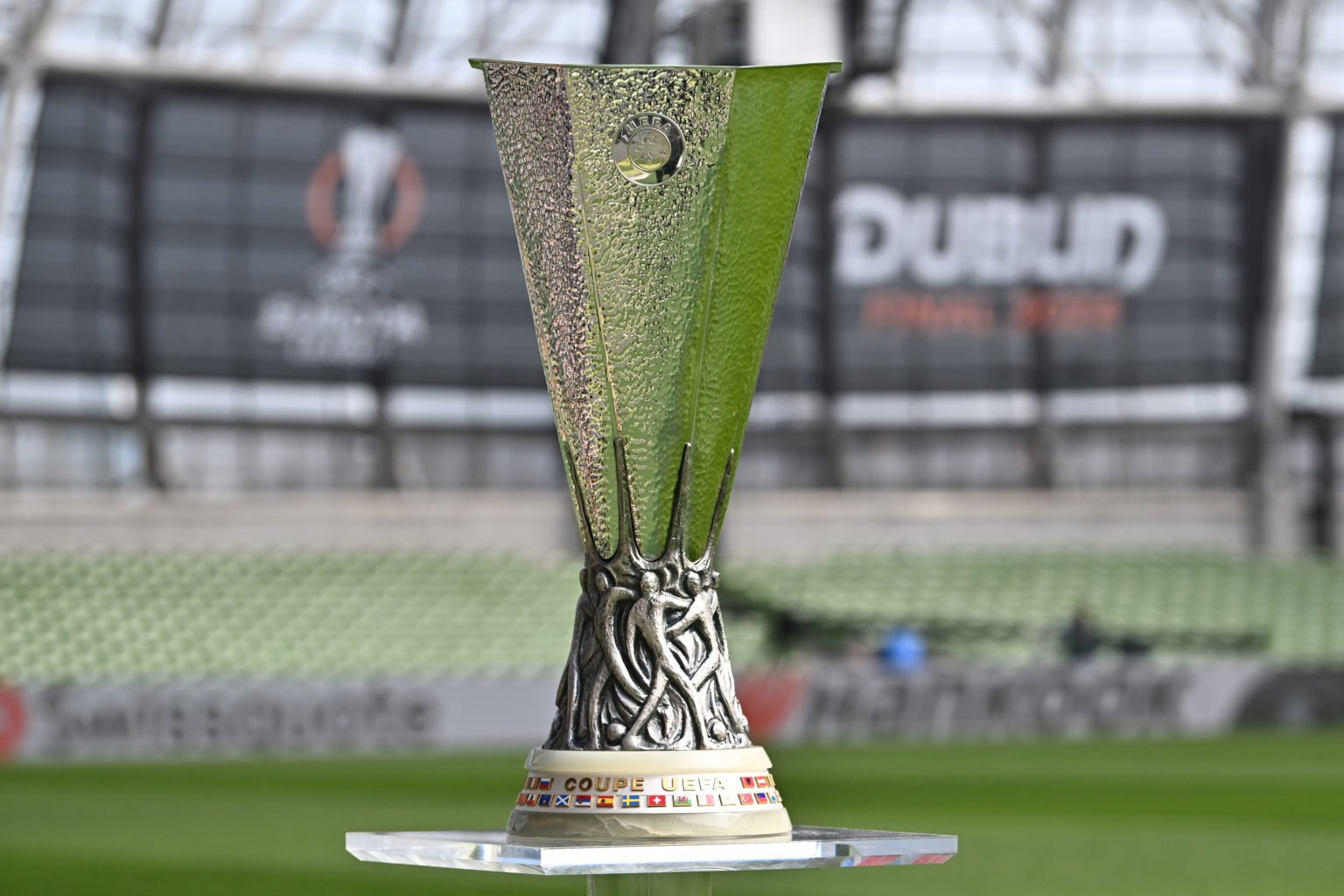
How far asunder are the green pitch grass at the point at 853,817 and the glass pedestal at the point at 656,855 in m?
7.05

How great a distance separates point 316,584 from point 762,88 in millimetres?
33298

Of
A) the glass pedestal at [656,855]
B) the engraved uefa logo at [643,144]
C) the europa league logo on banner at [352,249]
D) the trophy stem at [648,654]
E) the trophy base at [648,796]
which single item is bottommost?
the glass pedestal at [656,855]

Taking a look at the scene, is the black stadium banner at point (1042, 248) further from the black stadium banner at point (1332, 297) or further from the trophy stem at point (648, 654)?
the trophy stem at point (648, 654)

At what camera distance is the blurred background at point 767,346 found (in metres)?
35.5

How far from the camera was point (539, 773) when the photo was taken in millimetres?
4086

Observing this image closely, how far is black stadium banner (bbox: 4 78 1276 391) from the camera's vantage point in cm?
3872

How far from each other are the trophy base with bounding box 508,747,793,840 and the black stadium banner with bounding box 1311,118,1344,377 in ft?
132

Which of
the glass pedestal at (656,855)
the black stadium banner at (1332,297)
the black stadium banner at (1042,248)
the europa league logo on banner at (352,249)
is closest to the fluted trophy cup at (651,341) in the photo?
the glass pedestal at (656,855)

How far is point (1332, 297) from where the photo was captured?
1661 inches

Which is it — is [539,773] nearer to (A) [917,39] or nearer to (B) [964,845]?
(B) [964,845]

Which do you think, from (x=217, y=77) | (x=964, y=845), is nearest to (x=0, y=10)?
(x=217, y=77)

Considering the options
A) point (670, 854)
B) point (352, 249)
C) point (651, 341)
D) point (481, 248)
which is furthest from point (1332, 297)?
point (670, 854)

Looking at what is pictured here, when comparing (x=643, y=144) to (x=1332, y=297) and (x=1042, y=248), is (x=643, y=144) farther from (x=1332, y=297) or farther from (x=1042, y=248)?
(x=1332, y=297)

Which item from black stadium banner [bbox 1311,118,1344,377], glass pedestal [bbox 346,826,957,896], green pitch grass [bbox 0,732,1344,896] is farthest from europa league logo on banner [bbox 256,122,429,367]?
glass pedestal [bbox 346,826,957,896]
